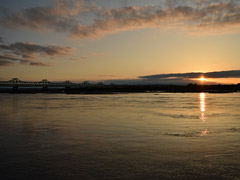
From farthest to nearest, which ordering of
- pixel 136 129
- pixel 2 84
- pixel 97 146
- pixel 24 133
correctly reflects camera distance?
pixel 2 84 → pixel 136 129 → pixel 24 133 → pixel 97 146

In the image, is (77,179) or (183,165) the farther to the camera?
(183,165)

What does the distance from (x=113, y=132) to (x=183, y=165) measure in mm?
6449

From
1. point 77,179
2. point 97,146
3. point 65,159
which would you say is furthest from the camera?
point 97,146

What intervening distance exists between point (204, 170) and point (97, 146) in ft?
15.6

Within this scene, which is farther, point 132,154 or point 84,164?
point 132,154

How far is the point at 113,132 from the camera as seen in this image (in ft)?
46.0

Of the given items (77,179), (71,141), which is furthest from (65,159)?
(71,141)

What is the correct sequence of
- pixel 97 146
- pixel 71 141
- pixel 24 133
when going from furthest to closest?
pixel 24 133 < pixel 71 141 < pixel 97 146

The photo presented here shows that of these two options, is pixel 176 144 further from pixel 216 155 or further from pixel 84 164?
pixel 84 164

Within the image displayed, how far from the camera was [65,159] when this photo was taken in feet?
28.6

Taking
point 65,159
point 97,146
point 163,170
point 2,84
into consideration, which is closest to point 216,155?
point 163,170

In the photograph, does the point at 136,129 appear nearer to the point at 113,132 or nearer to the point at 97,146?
the point at 113,132

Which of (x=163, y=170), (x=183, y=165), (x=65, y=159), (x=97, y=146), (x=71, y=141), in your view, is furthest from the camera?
(x=71, y=141)

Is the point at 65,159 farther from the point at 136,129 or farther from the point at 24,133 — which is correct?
the point at 136,129
